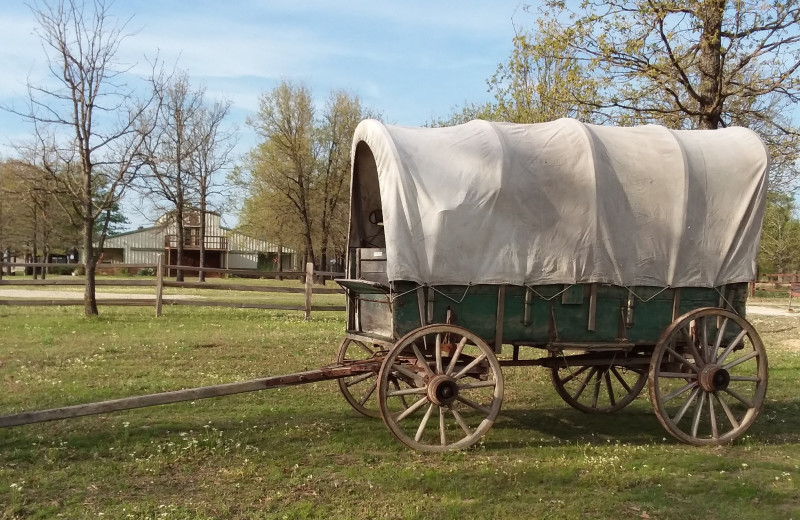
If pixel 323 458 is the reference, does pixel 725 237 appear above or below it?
above

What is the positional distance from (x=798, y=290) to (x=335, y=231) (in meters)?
28.0

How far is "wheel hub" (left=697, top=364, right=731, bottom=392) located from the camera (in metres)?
6.52

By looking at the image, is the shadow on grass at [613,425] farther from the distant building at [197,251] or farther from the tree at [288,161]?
the distant building at [197,251]

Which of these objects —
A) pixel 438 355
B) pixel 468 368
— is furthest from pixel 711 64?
pixel 438 355

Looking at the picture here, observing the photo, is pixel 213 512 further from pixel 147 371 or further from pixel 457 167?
pixel 147 371

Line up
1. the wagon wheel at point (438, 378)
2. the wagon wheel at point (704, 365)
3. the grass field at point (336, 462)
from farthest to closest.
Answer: the wagon wheel at point (704, 365), the wagon wheel at point (438, 378), the grass field at point (336, 462)

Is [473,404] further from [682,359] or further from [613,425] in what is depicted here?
[613,425]

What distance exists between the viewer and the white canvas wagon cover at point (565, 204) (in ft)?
19.9

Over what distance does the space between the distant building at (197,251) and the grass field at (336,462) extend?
53.3 meters

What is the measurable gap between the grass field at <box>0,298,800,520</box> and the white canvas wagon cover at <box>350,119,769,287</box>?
168 centimetres

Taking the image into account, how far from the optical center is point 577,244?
628cm

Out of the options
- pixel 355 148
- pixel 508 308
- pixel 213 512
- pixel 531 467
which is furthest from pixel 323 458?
pixel 355 148

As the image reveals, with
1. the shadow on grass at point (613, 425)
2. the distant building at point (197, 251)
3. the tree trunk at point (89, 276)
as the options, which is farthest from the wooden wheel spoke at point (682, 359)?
the distant building at point (197, 251)

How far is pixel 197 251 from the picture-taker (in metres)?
62.4
